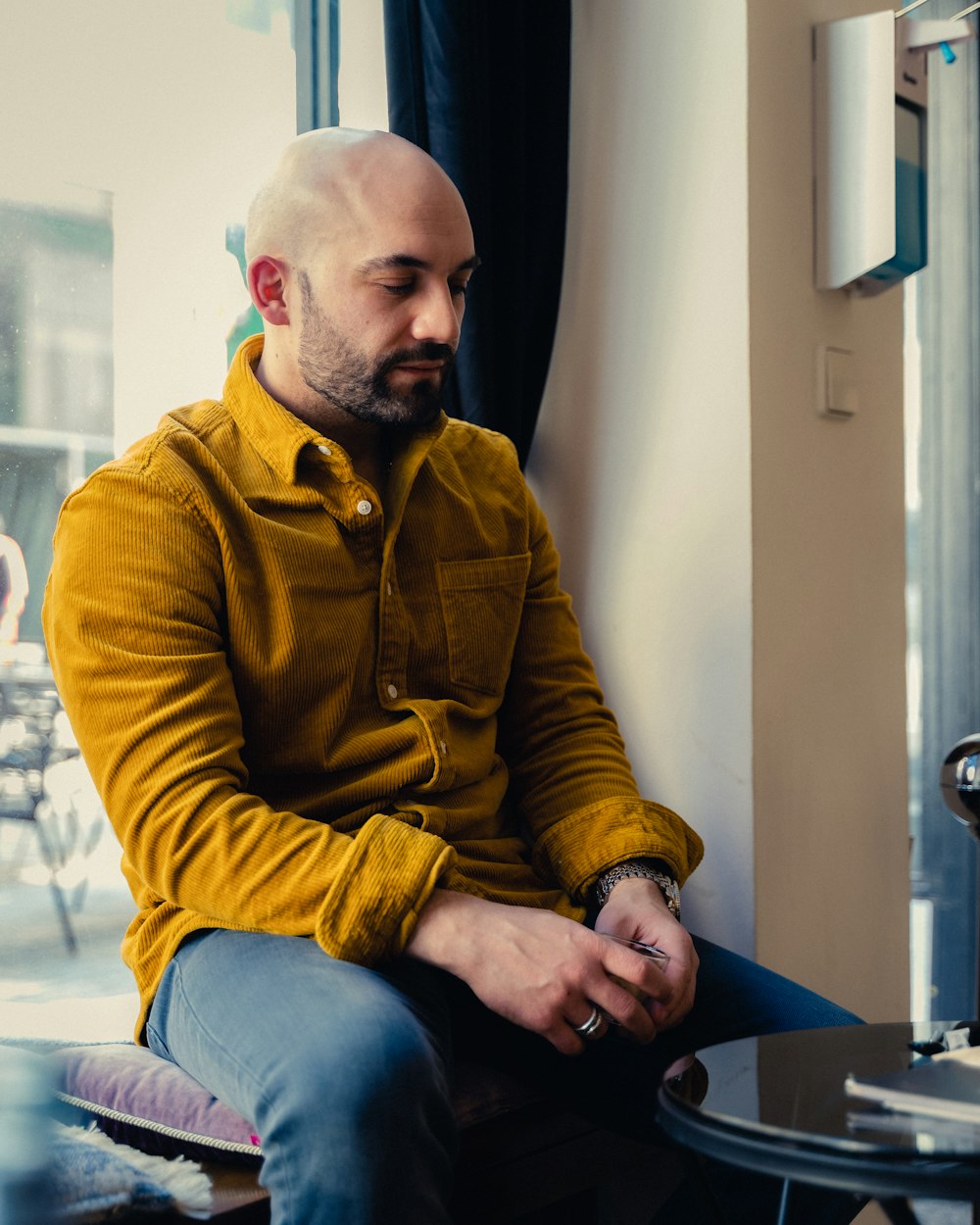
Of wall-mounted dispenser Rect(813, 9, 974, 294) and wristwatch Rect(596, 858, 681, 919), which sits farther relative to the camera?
wall-mounted dispenser Rect(813, 9, 974, 294)

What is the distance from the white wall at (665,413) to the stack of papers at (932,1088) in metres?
0.80

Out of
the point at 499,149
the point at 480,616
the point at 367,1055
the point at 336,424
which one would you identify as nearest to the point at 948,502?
the point at 499,149

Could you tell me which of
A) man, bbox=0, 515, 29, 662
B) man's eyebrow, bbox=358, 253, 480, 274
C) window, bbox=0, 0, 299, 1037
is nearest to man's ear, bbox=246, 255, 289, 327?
man's eyebrow, bbox=358, 253, 480, 274

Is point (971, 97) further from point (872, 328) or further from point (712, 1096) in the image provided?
point (712, 1096)

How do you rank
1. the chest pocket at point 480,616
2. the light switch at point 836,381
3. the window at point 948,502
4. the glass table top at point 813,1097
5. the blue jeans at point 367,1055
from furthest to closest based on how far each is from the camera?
1. the window at point 948,502
2. the light switch at point 836,381
3. the chest pocket at point 480,616
4. the blue jeans at point 367,1055
5. the glass table top at point 813,1097

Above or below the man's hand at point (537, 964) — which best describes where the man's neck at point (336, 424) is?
above

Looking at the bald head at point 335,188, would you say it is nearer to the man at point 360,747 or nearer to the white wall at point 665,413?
the man at point 360,747

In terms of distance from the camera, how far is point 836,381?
202 centimetres

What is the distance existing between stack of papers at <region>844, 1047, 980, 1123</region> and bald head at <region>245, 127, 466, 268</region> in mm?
986

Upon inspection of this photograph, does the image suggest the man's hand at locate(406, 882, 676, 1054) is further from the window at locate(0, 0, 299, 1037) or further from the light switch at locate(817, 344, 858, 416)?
the light switch at locate(817, 344, 858, 416)

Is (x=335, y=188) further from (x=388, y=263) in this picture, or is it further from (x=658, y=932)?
(x=658, y=932)

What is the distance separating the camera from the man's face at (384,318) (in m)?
1.44

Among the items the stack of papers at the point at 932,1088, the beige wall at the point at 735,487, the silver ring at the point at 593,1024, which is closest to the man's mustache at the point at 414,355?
the beige wall at the point at 735,487

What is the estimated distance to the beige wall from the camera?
1893 mm
